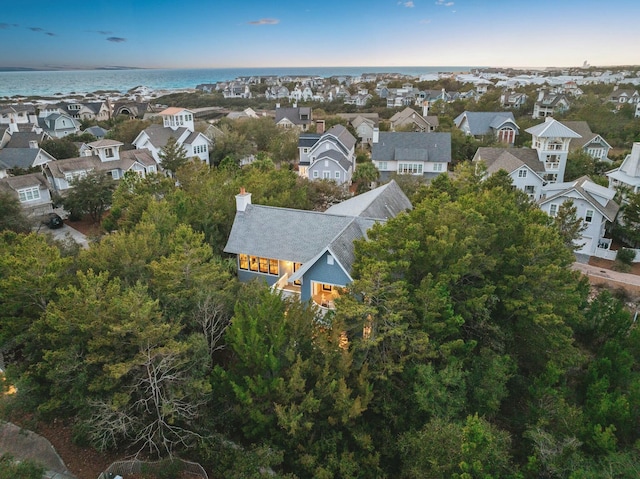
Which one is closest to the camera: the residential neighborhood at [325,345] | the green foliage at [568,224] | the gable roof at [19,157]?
the residential neighborhood at [325,345]

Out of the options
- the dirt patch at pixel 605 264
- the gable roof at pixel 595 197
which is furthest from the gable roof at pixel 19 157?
the dirt patch at pixel 605 264

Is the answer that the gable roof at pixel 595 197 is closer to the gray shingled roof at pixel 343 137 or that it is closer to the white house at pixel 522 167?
the white house at pixel 522 167

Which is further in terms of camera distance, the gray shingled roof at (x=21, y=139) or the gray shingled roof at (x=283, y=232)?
the gray shingled roof at (x=21, y=139)

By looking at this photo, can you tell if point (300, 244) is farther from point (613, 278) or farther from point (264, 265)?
point (613, 278)

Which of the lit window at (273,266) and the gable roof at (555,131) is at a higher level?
the gable roof at (555,131)

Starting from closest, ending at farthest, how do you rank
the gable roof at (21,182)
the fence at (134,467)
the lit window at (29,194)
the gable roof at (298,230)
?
the fence at (134,467)
the gable roof at (298,230)
the gable roof at (21,182)
the lit window at (29,194)

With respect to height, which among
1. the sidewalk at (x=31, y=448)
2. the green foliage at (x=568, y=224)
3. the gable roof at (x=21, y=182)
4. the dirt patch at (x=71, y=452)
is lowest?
the dirt patch at (x=71, y=452)
